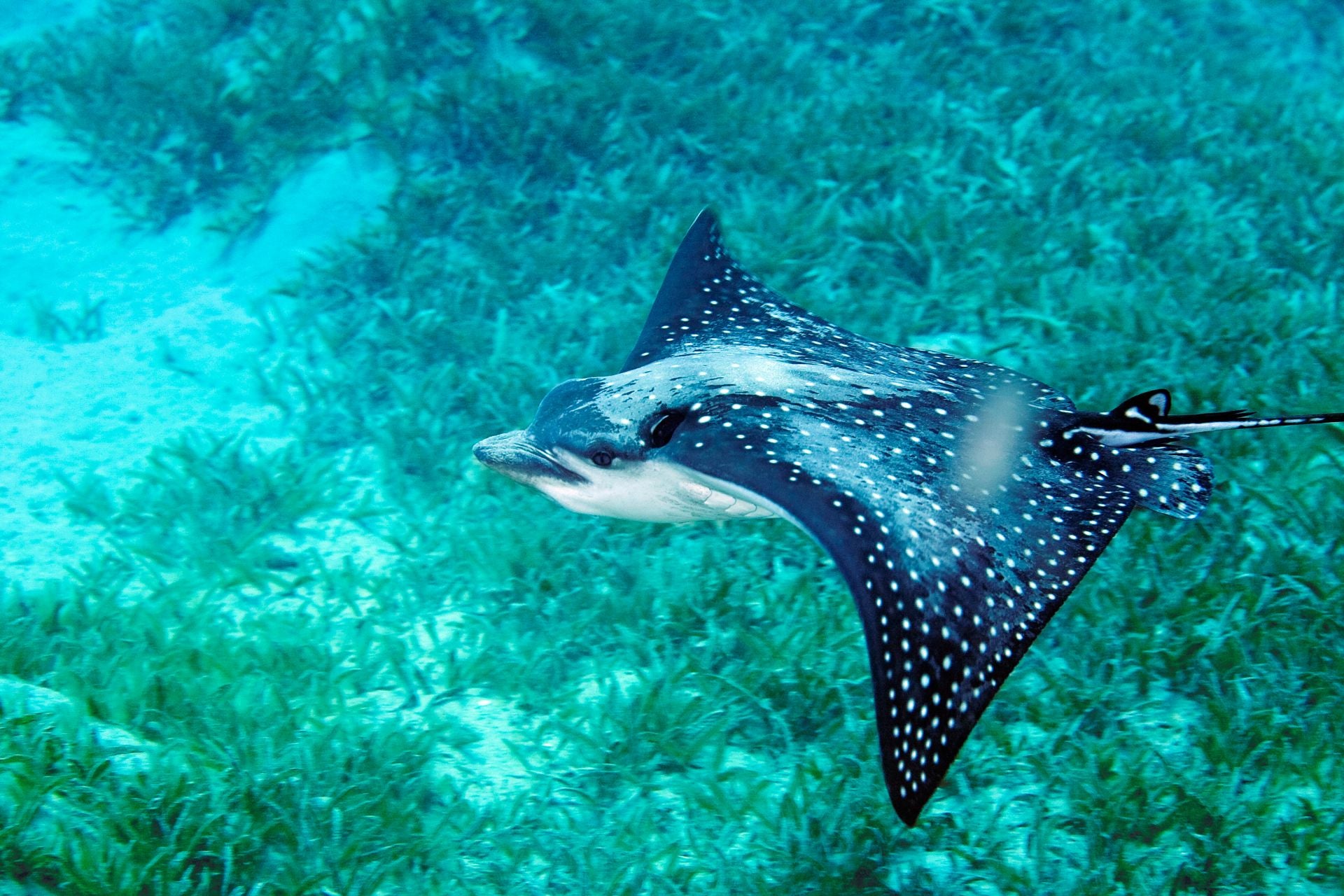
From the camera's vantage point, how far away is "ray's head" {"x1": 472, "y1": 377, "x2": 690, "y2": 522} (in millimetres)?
2570

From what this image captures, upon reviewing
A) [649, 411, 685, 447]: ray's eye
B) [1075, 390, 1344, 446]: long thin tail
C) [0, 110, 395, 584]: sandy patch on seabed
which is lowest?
[0, 110, 395, 584]: sandy patch on seabed

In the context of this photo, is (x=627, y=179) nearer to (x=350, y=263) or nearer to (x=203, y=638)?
(x=350, y=263)

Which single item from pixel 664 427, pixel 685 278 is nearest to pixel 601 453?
pixel 664 427

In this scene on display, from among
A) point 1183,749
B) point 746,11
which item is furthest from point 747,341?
point 746,11

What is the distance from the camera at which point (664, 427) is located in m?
2.58

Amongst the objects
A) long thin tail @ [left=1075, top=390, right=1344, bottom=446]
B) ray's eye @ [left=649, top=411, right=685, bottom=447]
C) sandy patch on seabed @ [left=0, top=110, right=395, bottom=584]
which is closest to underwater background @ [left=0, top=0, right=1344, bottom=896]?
sandy patch on seabed @ [left=0, top=110, right=395, bottom=584]

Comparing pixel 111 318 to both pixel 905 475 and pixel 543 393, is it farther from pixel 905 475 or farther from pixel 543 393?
pixel 905 475

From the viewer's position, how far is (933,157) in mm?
6055

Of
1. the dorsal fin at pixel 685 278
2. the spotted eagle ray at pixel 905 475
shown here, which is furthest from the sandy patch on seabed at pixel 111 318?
the spotted eagle ray at pixel 905 475

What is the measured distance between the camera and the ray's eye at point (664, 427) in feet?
8.43

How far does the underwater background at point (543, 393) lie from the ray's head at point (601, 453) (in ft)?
3.17

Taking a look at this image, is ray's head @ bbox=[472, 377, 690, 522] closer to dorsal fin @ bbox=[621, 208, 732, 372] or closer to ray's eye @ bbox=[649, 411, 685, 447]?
ray's eye @ bbox=[649, 411, 685, 447]

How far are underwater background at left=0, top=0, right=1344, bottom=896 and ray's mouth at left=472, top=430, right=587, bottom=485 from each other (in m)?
1.06

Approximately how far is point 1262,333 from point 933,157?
2.59 metres
